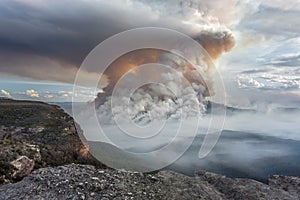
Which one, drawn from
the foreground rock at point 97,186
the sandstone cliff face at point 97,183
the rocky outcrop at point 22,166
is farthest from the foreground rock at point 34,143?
the foreground rock at point 97,186

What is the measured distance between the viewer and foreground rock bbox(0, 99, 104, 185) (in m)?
31.9

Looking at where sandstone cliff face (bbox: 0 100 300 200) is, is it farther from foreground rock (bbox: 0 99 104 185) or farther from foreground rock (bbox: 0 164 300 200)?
foreground rock (bbox: 0 99 104 185)

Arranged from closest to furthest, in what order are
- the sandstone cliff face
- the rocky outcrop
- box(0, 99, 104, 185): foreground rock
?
the sandstone cliff face → the rocky outcrop → box(0, 99, 104, 185): foreground rock

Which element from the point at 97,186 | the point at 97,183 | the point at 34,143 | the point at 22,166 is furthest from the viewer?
the point at 34,143

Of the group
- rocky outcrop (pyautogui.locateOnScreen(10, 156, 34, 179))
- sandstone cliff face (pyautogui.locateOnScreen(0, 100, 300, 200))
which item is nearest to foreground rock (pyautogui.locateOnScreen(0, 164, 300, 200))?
sandstone cliff face (pyautogui.locateOnScreen(0, 100, 300, 200))

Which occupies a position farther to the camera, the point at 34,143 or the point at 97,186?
the point at 34,143

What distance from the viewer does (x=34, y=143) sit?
149 feet

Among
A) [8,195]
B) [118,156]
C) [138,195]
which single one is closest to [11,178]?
[8,195]

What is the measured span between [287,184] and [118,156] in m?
79.9

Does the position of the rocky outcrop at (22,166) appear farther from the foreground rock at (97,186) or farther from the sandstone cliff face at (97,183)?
the foreground rock at (97,186)

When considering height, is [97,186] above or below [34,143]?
above

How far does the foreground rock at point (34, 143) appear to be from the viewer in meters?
31.9

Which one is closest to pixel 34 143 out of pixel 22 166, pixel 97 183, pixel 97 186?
pixel 22 166

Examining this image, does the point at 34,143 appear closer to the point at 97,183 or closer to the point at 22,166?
the point at 22,166
